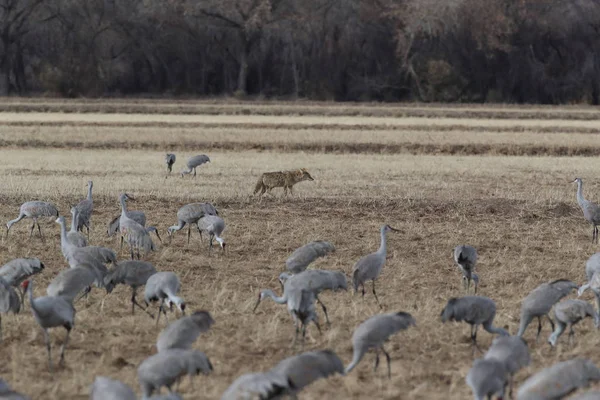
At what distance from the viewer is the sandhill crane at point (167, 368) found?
683 cm

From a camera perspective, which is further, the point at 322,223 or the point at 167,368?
the point at 322,223

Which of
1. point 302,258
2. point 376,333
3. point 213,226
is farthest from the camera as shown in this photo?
point 213,226

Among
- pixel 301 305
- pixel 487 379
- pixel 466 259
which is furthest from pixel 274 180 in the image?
pixel 487 379

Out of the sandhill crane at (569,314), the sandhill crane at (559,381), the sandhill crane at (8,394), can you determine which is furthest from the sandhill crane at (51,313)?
the sandhill crane at (569,314)

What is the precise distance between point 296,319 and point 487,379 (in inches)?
100

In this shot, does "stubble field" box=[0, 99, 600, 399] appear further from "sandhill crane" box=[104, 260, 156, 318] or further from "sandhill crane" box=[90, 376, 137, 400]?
"sandhill crane" box=[90, 376, 137, 400]

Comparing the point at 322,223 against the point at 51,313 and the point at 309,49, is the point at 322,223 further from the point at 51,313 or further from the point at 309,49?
the point at 309,49

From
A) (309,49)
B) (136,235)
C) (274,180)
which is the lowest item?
(274,180)

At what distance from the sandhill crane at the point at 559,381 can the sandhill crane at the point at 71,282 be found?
162 inches

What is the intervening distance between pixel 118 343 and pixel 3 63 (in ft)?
168

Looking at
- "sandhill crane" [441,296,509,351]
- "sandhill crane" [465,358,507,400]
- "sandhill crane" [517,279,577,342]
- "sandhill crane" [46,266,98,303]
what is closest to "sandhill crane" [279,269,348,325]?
"sandhill crane" [441,296,509,351]

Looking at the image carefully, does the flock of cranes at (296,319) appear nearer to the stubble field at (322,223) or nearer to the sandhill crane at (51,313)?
the sandhill crane at (51,313)

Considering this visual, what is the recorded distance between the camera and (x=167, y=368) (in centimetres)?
688

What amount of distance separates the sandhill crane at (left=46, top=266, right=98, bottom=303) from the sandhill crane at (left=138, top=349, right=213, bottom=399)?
2.04 meters
